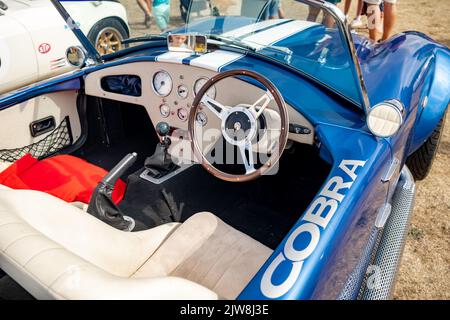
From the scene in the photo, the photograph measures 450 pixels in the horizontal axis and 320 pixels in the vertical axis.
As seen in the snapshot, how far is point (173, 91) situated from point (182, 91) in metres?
0.07

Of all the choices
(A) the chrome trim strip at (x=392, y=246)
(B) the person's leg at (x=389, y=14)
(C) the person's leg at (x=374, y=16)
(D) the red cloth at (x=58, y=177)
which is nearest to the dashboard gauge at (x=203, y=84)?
(D) the red cloth at (x=58, y=177)

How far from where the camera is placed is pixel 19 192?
175 centimetres

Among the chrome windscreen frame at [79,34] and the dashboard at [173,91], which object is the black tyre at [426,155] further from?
the chrome windscreen frame at [79,34]

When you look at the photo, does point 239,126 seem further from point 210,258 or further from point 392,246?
point 392,246

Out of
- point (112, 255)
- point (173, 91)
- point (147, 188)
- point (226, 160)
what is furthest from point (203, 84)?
point (112, 255)

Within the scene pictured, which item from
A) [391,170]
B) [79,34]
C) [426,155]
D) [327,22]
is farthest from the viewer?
[426,155]

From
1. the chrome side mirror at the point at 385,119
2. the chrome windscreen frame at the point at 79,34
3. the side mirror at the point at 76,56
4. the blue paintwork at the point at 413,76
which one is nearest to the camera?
the chrome side mirror at the point at 385,119

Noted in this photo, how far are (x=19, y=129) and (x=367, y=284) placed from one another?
7.38 feet

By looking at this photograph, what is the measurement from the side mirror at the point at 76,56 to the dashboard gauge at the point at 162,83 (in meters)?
0.61

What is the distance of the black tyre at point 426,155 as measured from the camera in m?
3.07

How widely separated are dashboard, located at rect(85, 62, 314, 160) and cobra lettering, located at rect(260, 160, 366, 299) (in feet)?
1.42

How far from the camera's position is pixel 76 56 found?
9.53ft

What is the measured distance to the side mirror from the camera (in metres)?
2.88
